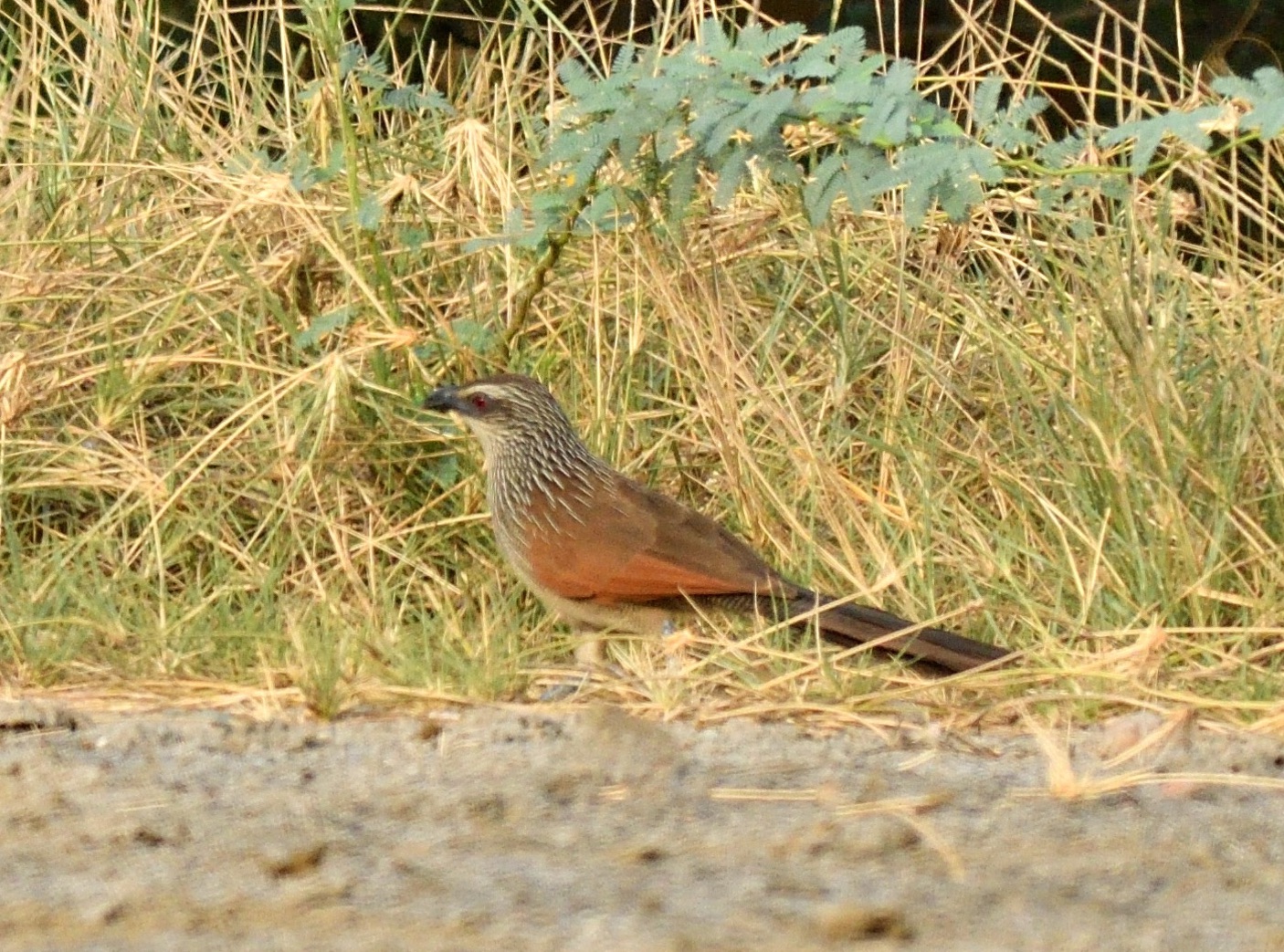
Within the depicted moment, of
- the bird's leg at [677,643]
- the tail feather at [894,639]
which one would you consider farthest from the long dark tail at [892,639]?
the bird's leg at [677,643]

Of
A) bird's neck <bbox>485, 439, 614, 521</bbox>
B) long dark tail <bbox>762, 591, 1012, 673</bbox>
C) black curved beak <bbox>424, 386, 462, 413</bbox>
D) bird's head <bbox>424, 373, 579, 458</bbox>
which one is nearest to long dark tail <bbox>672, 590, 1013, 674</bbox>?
long dark tail <bbox>762, 591, 1012, 673</bbox>

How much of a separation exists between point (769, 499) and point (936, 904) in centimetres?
241

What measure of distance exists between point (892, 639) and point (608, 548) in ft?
2.50

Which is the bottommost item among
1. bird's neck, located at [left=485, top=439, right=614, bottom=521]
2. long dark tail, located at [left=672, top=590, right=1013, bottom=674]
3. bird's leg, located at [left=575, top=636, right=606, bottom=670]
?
bird's leg, located at [left=575, top=636, right=606, bottom=670]

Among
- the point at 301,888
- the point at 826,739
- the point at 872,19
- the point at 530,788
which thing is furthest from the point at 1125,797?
the point at 872,19

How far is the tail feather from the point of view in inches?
144

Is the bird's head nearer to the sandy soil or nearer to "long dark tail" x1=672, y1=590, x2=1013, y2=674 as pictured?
"long dark tail" x1=672, y1=590, x2=1013, y2=674

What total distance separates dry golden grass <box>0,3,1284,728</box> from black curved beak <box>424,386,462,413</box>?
0.21 m

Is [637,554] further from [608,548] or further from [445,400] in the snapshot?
[445,400]

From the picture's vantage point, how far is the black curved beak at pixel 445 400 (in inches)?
183

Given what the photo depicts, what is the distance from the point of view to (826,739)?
10.6 feet

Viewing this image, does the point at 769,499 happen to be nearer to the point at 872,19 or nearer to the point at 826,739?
the point at 826,739

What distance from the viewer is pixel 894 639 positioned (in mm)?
3750

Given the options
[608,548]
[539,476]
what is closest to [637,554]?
[608,548]
